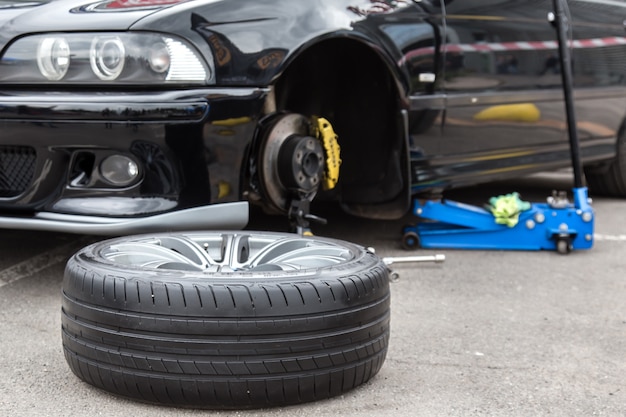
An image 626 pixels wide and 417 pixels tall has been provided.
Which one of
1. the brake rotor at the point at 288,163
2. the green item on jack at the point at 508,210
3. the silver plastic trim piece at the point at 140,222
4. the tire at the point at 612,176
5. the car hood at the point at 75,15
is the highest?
the car hood at the point at 75,15

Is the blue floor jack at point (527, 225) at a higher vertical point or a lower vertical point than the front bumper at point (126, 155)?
lower

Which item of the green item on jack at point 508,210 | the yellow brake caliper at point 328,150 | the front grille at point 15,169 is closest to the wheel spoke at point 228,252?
the front grille at point 15,169

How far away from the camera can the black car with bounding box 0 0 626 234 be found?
10.0ft

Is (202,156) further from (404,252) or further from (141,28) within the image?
(404,252)

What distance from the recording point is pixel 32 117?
3088 mm

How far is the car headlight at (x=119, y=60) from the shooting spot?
3.02 metres

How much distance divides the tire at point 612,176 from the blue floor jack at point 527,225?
154cm

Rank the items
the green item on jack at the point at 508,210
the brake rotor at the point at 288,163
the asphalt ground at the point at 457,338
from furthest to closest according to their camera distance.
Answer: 1. the green item on jack at the point at 508,210
2. the brake rotor at the point at 288,163
3. the asphalt ground at the point at 457,338

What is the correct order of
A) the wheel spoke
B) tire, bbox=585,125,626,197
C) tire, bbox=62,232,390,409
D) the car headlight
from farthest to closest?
tire, bbox=585,125,626,197 < the car headlight < the wheel spoke < tire, bbox=62,232,390,409

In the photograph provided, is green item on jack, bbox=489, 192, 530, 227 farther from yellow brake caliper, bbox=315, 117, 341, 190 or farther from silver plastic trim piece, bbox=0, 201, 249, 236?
silver plastic trim piece, bbox=0, 201, 249, 236

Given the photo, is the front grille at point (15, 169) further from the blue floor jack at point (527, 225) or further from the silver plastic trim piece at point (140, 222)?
the blue floor jack at point (527, 225)

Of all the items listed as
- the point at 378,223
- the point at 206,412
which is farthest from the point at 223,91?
the point at 378,223

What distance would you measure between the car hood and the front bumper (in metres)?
0.22

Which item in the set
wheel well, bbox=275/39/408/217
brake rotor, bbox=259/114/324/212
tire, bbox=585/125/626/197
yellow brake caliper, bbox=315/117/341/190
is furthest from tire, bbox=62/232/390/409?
tire, bbox=585/125/626/197
